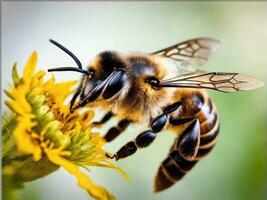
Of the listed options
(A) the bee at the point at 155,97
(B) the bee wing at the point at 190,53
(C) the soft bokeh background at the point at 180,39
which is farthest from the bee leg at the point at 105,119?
(C) the soft bokeh background at the point at 180,39

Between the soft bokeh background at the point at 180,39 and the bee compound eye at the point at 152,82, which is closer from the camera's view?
the bee compound eye at the point at 152,82

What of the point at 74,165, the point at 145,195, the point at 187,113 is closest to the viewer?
the point at 74,165

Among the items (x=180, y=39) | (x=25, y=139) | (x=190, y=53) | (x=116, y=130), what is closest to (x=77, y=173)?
(x=25, y=139)

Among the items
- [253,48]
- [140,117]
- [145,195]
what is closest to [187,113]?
[140,117]

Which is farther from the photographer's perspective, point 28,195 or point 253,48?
point 253,48

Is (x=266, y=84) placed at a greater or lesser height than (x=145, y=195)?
greater

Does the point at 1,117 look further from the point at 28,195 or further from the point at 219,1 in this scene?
the point at 219,1

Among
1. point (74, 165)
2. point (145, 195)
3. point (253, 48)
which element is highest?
point (253, 48)

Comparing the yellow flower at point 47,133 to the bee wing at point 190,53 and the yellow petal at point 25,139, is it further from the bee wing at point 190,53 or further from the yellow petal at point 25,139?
the bee wing at point 190,53
